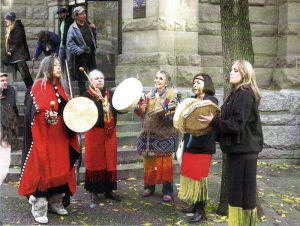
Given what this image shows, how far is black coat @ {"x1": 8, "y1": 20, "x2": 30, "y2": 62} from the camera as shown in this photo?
988 centimetres

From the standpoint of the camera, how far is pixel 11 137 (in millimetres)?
5566

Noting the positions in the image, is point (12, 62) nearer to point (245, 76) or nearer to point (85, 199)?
point (85, 199)

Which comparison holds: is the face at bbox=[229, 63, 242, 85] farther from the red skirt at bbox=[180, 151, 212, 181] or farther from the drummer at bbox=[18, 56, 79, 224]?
the drummer at bbox=[18, 56, 79, 224]

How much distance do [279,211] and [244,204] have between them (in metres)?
1.66

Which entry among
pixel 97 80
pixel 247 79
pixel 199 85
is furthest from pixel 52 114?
pixel 247 79

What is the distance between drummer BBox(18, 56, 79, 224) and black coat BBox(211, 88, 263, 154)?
6.00 ft

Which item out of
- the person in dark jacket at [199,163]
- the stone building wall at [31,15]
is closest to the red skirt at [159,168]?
the person in dark jacket at [199,163]

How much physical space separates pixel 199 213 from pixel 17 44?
5970 millimetres

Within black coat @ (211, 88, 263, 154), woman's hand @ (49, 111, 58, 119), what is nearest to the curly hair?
woman's hand @ (49, 111, 58, 119)

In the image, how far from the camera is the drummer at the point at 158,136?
6191 millimetres

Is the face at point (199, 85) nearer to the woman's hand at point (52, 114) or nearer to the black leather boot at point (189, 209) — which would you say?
the black leather boot at point (189, 209)

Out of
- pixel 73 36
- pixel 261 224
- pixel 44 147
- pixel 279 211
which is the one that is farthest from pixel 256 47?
pixel 44 147

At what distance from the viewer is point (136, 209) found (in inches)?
237

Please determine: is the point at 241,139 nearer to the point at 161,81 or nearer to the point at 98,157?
the point at 161,81
